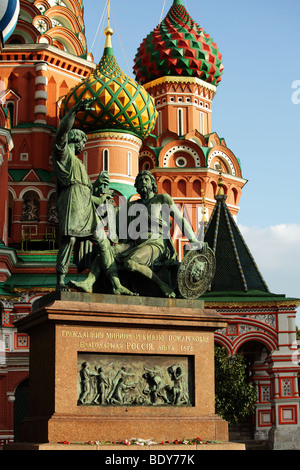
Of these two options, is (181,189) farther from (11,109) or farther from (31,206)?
(11,109)

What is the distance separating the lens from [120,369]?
11102 millimetres

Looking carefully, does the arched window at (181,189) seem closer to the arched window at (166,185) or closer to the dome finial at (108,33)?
the arched window at (166,185)

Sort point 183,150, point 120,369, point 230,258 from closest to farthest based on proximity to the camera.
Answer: point 120,369
point 230,258
point 183,150

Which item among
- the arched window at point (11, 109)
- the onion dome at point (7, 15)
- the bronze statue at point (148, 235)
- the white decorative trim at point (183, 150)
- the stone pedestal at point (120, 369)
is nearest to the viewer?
the stone pedestal at point (120, 369)

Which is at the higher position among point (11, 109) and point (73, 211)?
point (11, 109)

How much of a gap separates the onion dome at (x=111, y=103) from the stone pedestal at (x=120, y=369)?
20.9 meters

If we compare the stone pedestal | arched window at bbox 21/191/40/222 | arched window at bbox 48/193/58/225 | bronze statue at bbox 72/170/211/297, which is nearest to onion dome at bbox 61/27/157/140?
arched window at bbox 48/193/58/225

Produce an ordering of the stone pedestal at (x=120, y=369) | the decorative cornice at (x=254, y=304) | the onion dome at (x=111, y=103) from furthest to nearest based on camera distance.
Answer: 1. the onion dome at (x=111, y=103)
2. the decorative cornice at (x=254, y=304)
3. the stone pedestal at (x=120, y=369)

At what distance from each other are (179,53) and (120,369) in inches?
1152

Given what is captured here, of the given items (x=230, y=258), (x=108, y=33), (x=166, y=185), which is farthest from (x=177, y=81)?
(x=230, y=258)

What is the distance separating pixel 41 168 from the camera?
33.8m

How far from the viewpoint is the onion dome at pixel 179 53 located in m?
38.7

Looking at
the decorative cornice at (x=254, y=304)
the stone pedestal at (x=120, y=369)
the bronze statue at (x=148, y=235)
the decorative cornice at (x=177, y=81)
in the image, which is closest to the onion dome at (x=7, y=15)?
the decorative cornice at (x=177, y=81)

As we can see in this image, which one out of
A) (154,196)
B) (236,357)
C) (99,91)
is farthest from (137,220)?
(99,91)
